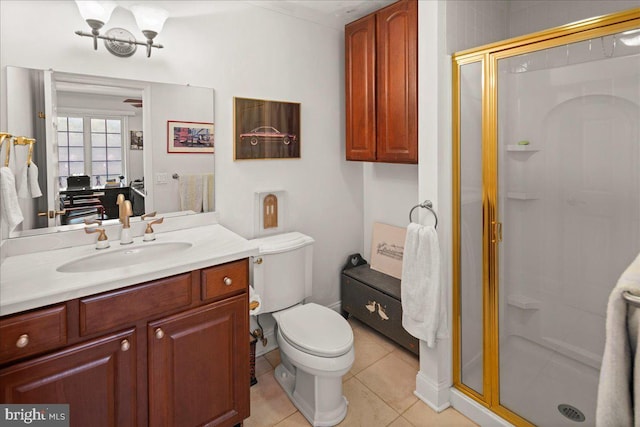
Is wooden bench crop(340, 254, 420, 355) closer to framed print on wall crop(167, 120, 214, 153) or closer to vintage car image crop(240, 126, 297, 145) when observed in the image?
vintage car image crop(240, 126, 297, 145)

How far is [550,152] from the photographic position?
165 centimetres

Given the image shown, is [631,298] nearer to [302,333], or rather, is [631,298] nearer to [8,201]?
[302,333]

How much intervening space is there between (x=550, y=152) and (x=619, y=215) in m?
0.38

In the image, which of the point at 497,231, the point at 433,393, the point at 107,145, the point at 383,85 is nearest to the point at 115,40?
the point at 107,145

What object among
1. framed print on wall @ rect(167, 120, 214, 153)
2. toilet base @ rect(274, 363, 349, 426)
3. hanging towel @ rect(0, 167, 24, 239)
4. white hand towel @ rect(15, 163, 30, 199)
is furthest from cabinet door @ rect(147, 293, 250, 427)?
framed print on wall @ rect(167, 120, 214, 153)

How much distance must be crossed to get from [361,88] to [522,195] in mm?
1315

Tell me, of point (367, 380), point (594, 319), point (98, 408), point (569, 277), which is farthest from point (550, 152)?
point (98, 408)

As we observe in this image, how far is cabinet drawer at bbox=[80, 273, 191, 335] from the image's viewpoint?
132 cm

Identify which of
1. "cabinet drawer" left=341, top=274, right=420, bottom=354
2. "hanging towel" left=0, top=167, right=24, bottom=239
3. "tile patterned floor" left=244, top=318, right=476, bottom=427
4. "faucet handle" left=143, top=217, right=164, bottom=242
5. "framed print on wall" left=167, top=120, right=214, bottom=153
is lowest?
"tile patterned floor" left=244, top=318, right=476, bottom=427

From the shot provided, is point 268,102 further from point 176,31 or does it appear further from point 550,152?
point 550,152

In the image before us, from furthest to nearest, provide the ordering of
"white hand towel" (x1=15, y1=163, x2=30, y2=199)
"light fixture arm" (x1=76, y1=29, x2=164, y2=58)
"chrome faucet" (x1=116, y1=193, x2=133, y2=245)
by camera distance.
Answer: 1. "chrome faucet" (x1=116, y1=193, x2=133, y2=245)
2. "light fixture arm" (x1=76, y1=29, x2=164, y2=58)
3. "white hand towel" (x1=15, y1=163, x2=30, y2=199)

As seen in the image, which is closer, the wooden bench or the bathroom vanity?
the bathroom vanity

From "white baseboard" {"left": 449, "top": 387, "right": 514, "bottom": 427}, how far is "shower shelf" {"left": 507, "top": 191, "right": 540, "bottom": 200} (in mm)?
1101

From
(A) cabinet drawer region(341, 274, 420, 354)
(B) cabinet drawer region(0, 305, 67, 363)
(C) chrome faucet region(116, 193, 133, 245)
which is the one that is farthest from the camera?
(A) cabinet drawer region(341, 274, 420, 354)
